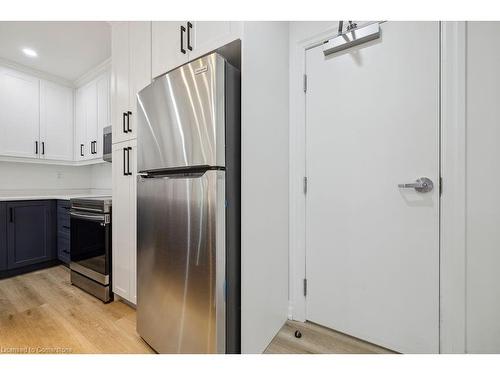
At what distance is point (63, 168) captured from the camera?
10.3 ft

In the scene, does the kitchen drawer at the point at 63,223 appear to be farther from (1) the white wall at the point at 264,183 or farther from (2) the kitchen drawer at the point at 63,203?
(1) the white wall at the point at 264,183

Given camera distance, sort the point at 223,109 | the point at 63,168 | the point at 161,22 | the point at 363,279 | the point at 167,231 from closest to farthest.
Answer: the point at 223,109 < the point at 167,231 < the point at 363,279 < the point at 161,22 < the point at 63,168

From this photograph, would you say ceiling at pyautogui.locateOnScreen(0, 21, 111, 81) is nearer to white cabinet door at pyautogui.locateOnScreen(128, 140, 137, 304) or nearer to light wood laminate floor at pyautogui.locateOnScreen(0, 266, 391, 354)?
white cabinet door at pyautogui.locateOnScreen(128, 140, 137, 304)

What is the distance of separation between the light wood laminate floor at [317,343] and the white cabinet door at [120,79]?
5.61 feet

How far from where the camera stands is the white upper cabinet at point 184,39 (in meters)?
1.11

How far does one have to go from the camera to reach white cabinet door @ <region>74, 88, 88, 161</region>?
2883mm

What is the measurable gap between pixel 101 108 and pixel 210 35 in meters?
2.16

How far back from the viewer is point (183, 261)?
1014 mm

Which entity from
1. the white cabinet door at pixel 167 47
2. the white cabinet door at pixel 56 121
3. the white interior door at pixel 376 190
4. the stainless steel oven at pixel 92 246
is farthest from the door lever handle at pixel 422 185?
the white cabinet door at pixel 56 121

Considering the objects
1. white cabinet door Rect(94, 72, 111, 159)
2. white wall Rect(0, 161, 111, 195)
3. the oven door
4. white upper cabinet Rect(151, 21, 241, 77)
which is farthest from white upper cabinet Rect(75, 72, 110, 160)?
white upper cabinet Rect(151, 21, 241, 77)

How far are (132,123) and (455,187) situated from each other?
195cm

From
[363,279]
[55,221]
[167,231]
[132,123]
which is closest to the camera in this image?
[167,231]
